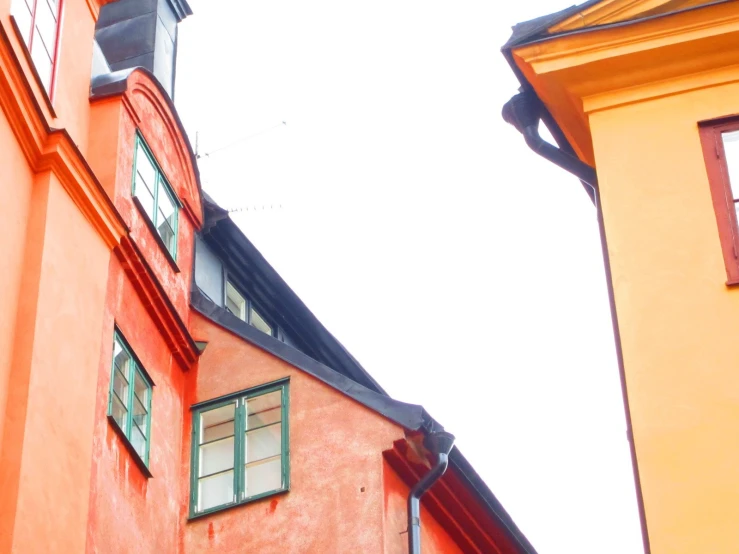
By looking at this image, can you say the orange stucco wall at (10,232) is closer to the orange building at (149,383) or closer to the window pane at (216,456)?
the orange building at (149,383)

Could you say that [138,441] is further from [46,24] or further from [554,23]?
[554,23]

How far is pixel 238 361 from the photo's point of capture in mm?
17281

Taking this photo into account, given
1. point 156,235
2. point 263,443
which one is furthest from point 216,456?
point 156,235

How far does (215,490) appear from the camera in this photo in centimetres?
1636

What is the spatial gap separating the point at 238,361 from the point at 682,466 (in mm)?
8296

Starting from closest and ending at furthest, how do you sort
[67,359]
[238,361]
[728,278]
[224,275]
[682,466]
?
[682,466] → [728,278] → [67,359] → [238,361] → [224,275]

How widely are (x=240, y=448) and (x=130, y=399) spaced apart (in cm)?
170

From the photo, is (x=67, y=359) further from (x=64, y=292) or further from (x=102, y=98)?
(x=102, y=98)

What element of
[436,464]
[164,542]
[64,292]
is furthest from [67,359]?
[436,464]

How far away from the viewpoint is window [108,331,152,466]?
49.3 ft

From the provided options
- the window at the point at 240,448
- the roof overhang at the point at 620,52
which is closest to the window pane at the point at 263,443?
the window at the point at 240,448

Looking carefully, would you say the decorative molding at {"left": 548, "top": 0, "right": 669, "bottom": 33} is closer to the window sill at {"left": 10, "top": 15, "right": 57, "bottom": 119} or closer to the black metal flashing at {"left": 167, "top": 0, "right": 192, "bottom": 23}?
the window sill at {"left": 10, "top": 15, "right": 57, "bottom": 119}

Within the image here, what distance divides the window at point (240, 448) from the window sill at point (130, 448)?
41.6 inches

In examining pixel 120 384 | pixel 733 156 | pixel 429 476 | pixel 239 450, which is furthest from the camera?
pixel 239 450
